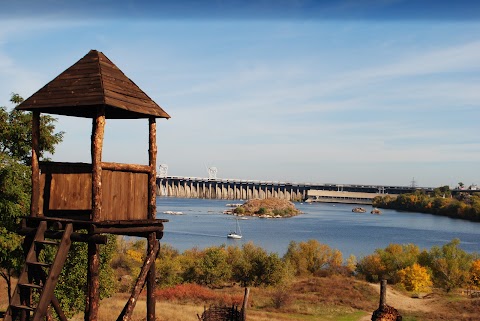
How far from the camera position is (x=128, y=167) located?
14734 millimetres

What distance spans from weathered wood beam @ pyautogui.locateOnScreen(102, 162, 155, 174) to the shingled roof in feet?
4.84

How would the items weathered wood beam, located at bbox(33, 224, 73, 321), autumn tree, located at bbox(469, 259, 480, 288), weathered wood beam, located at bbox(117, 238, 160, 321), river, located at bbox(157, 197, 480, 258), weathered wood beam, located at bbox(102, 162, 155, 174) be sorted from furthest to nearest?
river, located at bbox(157, 197, 480, 258) → autumn tree, located at bbox(469, 259, 480, 288) → weathered wood beam, located at bbox(117, 238, 160, 321) → weathered wood beam, located at bbox(102, 162, 155, 174) → weathered wood beam, located at bbox(33, 224, 73, 321)

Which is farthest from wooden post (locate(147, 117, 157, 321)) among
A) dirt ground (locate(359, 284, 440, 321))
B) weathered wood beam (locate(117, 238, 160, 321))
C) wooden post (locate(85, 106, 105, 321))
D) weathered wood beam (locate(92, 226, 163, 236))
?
dirt ground (locate(359, 284, 440, 321))

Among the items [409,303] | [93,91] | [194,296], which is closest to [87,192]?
[93,91]

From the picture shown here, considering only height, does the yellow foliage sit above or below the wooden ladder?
below

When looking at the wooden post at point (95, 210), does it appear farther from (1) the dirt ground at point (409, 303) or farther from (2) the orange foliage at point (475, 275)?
(2) the orange foliage at point (475, 275)

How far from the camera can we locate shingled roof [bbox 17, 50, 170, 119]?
1391 centimetres

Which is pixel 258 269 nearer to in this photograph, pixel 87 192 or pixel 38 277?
pixel 87 192

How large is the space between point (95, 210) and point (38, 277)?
100 inches

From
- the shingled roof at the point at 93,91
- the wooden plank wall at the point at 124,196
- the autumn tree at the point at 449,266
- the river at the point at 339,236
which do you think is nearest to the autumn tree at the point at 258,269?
the autumn tree at the point at 449,266

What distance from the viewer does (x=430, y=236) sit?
404 feet

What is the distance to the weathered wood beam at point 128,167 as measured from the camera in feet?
46.4

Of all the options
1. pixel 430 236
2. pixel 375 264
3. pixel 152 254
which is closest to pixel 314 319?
pixel 152 254

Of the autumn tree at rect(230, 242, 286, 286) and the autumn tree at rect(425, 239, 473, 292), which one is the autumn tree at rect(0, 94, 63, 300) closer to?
the autumn tree at rect(230, 242, 286, 286)
